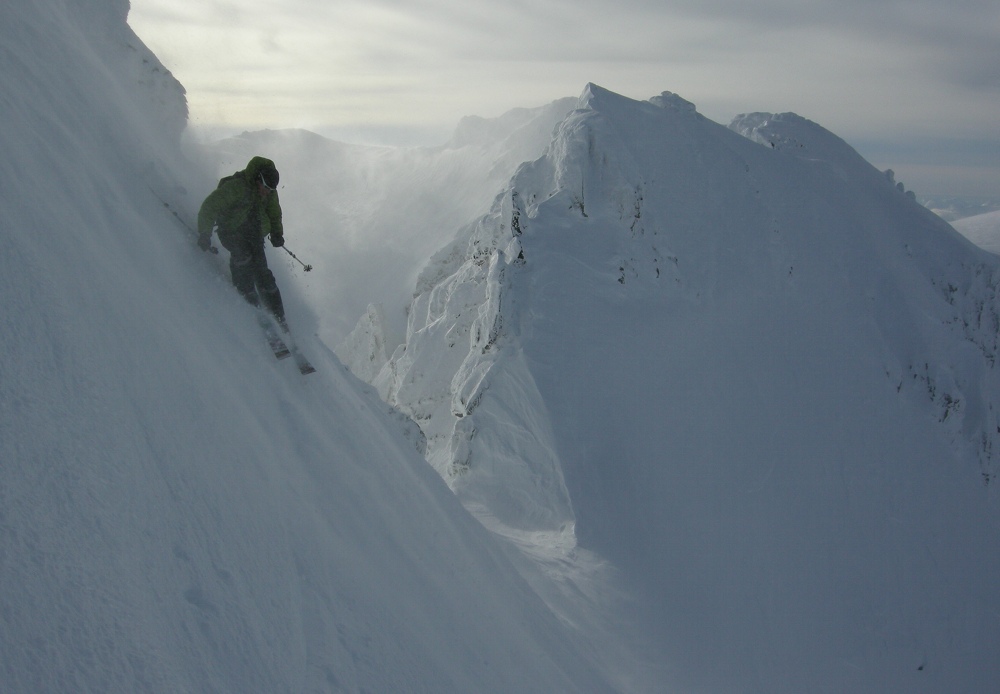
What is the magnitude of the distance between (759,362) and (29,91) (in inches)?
720

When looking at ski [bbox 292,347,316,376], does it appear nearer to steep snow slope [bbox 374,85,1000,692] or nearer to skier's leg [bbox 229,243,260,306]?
skier's leg [bbox 229,243,260,306]

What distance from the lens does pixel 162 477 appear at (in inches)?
130

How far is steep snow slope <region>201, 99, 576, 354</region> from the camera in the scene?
49.8 meters

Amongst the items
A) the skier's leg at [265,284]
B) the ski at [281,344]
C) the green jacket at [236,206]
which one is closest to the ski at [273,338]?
the ski at [281,344]

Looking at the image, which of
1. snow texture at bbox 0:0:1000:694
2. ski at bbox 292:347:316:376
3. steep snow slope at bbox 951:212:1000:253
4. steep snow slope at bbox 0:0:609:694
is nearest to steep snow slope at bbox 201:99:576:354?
snow texture at bbox 0:0:1000:694

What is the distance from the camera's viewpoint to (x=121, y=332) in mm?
3750

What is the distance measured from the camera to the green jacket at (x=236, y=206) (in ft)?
18.4

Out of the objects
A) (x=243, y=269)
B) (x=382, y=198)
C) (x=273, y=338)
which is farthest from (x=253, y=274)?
(x=382, y=198)

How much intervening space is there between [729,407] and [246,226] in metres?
14.6

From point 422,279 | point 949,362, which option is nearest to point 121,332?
point 949,362

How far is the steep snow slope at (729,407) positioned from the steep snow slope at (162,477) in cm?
786

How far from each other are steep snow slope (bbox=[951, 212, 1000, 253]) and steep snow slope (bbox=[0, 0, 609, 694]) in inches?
3110

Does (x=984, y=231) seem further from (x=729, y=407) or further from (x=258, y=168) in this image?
(x=258, y=168)

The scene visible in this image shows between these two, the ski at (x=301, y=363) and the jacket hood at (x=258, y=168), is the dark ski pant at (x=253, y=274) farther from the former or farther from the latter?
the jacket hood at (x=258, y=168)
